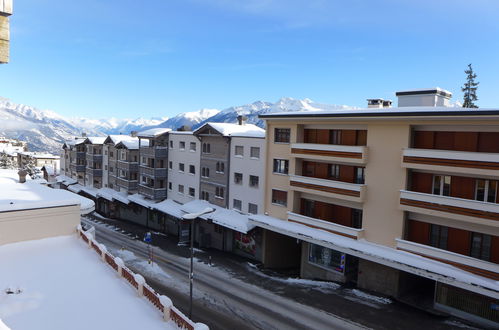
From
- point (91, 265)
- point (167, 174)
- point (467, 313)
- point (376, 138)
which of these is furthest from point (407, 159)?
point (167, 174)

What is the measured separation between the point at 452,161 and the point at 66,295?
74.0ft

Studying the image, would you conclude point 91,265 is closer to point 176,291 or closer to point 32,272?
point 32,272

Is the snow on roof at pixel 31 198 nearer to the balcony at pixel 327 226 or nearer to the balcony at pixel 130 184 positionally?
the balcony at pixel 327 226

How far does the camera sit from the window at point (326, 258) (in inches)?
1188

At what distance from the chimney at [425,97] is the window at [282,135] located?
35.1 ft

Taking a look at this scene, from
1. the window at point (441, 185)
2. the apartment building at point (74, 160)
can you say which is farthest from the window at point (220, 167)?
the apartment building at point (74, 160)

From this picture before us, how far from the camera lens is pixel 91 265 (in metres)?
15.3

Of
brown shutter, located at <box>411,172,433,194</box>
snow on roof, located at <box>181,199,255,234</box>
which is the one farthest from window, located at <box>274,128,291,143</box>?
brown shutter, located at <box>411,172,433,194</box>

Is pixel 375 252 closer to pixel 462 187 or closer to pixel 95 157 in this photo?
pixel 462 187

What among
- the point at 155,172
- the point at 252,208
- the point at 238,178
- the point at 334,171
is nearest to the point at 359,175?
the point at 334,171

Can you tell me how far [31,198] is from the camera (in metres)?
19.2

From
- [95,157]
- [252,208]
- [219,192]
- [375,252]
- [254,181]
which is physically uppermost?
[254,181]

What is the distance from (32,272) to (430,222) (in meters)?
23.7

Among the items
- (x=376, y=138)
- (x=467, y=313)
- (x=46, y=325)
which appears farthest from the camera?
(x=376, y=138)
